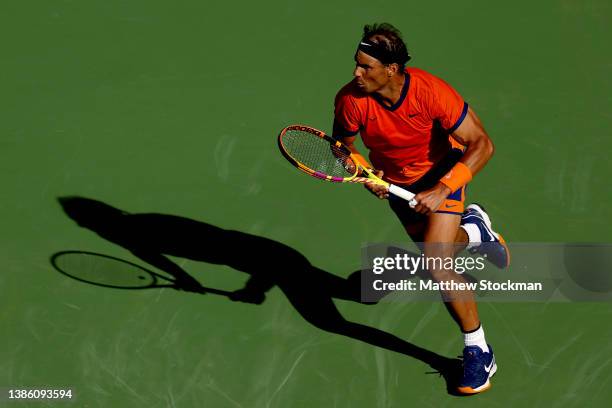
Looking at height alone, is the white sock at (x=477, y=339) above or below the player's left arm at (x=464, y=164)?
below

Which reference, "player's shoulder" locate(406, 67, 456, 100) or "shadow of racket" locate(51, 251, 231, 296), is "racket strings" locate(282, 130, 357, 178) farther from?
"shadow of racket" locate(51, 251, 231, 296)

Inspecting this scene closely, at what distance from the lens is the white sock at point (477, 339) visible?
10055 mm

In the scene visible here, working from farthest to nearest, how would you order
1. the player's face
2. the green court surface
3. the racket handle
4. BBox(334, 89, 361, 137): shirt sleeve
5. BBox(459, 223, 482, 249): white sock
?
BBox(459, 223, 482, 249): white sock < the green court surface < BBox(334, 89, 361, 137): shirt sleeve < the racket handle < the player's face

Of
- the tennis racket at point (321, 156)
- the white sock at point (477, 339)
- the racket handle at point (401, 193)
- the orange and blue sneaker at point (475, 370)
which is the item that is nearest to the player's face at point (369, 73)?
the tennis racket at point (321, 156)

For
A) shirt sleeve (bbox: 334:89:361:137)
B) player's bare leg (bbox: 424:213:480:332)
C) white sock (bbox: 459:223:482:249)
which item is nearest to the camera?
player's bare leg (bbox: 424:213:480:332)

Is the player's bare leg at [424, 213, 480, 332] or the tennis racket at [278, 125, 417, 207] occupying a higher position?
the tennis racket at [278, 125, 417, 207]

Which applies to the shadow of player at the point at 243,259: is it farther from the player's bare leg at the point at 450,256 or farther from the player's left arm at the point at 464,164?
the player's left arm at the point at 464,164

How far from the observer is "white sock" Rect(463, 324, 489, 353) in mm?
10055

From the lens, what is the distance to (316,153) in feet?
34.7

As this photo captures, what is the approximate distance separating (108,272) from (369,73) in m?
2.96

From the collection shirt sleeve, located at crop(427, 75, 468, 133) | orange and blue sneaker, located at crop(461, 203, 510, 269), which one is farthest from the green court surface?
shirt sleeve, located at crop(427, 75, 468, 133)

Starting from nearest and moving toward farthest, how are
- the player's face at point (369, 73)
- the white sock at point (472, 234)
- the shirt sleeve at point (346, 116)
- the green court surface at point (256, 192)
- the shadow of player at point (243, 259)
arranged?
the player's face at point (369, 73) → the shirt sleeve at point (346, 116) → the green court surface at point (256, 192) → the shadow of player at point (243, 259) → the white sock at point (472, 234)

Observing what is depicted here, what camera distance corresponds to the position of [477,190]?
37.9ft

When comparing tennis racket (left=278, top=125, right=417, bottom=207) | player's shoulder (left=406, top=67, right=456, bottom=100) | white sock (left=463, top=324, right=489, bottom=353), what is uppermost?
player's shoulder (left=406, top=67, right=456, bottom=100)
